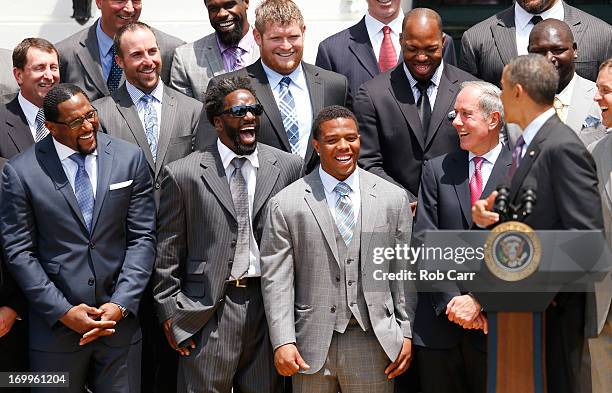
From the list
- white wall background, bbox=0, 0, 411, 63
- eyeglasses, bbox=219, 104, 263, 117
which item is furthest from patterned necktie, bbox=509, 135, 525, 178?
white wall background, bbox=0, 0, 411, 63

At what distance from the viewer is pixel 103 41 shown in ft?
23.4

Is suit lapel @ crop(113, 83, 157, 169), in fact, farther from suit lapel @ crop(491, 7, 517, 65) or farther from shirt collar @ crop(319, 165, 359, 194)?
suit lapel @ crop(491, 7, 517, 65)

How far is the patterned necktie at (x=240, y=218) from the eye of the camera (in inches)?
229

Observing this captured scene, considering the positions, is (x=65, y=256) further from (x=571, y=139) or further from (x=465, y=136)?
(x=571, y=139)

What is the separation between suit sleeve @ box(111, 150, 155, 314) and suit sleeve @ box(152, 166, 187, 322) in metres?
0.07

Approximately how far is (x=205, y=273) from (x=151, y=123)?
112cm

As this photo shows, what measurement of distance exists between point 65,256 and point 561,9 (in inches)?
138

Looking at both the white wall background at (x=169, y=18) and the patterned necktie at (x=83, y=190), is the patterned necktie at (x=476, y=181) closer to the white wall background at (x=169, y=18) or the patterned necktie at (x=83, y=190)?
the patterned necktie at (x=83, y=190)

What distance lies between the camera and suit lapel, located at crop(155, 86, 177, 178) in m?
6.33

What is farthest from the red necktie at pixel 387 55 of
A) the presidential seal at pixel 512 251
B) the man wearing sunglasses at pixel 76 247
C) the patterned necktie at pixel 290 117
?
the presidential seal at pixel 512 251

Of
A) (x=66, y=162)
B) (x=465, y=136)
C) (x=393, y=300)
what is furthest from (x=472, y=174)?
(x=66, y=162)

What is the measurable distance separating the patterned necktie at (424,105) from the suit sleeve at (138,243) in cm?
161

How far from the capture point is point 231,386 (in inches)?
229

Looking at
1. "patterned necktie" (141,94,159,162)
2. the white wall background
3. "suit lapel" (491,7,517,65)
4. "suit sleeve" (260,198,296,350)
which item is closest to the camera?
"suit sleeve" (260,198,296,350)
